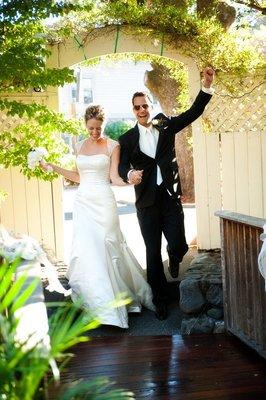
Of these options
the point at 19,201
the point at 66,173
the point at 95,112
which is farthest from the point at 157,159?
the point at 19,201

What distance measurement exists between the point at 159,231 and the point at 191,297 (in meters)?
0.57

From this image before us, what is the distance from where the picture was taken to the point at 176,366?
315cm

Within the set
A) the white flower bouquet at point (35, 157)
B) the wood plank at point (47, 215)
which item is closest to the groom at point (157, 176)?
the white flower bouquet at point (35, 157)

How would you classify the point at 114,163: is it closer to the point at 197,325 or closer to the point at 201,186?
the point at 197,325

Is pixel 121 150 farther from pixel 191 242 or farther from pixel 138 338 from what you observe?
pixel 191 242

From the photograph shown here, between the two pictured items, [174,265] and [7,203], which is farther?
[7,203]

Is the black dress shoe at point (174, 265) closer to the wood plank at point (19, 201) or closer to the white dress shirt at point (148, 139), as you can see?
the white dress shirt at point (148, 139)

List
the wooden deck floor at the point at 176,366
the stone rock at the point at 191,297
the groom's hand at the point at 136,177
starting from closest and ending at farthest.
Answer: the wooden deck floor at the point at 176,366 → the groom's hand at the point at 136,177 → the stone rock at the point at 191,297

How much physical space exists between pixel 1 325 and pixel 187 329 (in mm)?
2826

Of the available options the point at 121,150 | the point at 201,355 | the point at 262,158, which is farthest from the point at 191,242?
the point at 201,355

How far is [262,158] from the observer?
5.82 meters

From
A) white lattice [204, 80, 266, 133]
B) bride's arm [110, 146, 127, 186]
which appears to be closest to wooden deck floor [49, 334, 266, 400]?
bride's arm [110, 146, 127, 186]

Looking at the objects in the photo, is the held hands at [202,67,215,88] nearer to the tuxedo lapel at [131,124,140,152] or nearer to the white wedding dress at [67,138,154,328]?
the tuxedo lapel at [131,124,140,152]

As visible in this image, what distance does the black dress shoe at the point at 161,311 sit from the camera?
418cm
